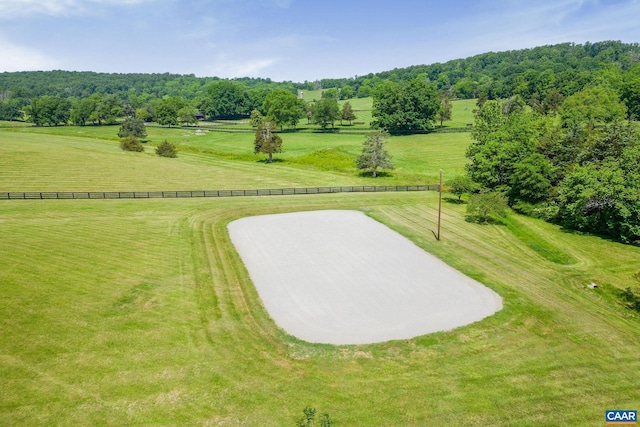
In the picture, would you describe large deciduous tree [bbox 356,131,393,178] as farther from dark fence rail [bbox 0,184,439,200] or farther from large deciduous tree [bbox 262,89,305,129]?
large deciduous tree [bbox 262,89,305,129]

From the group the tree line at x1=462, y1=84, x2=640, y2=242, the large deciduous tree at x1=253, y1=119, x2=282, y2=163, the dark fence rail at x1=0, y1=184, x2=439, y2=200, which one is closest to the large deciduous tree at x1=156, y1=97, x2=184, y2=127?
the large deciduous tree at x1=253, y1=119, x2=282, y2=163

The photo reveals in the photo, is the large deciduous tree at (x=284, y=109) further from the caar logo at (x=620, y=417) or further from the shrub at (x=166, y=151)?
the caar logo at (x=620, y=417)

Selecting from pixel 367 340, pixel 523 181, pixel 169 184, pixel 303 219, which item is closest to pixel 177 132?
pixel 169 184

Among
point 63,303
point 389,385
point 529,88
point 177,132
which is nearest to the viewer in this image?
point 389,385

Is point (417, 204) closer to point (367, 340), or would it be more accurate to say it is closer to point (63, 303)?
point (367, 340)

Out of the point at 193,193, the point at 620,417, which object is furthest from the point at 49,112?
the point at 620,417

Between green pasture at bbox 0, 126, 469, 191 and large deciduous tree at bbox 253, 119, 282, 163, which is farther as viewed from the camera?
large deciduous tree at bbox 253, 119, 282, 163
